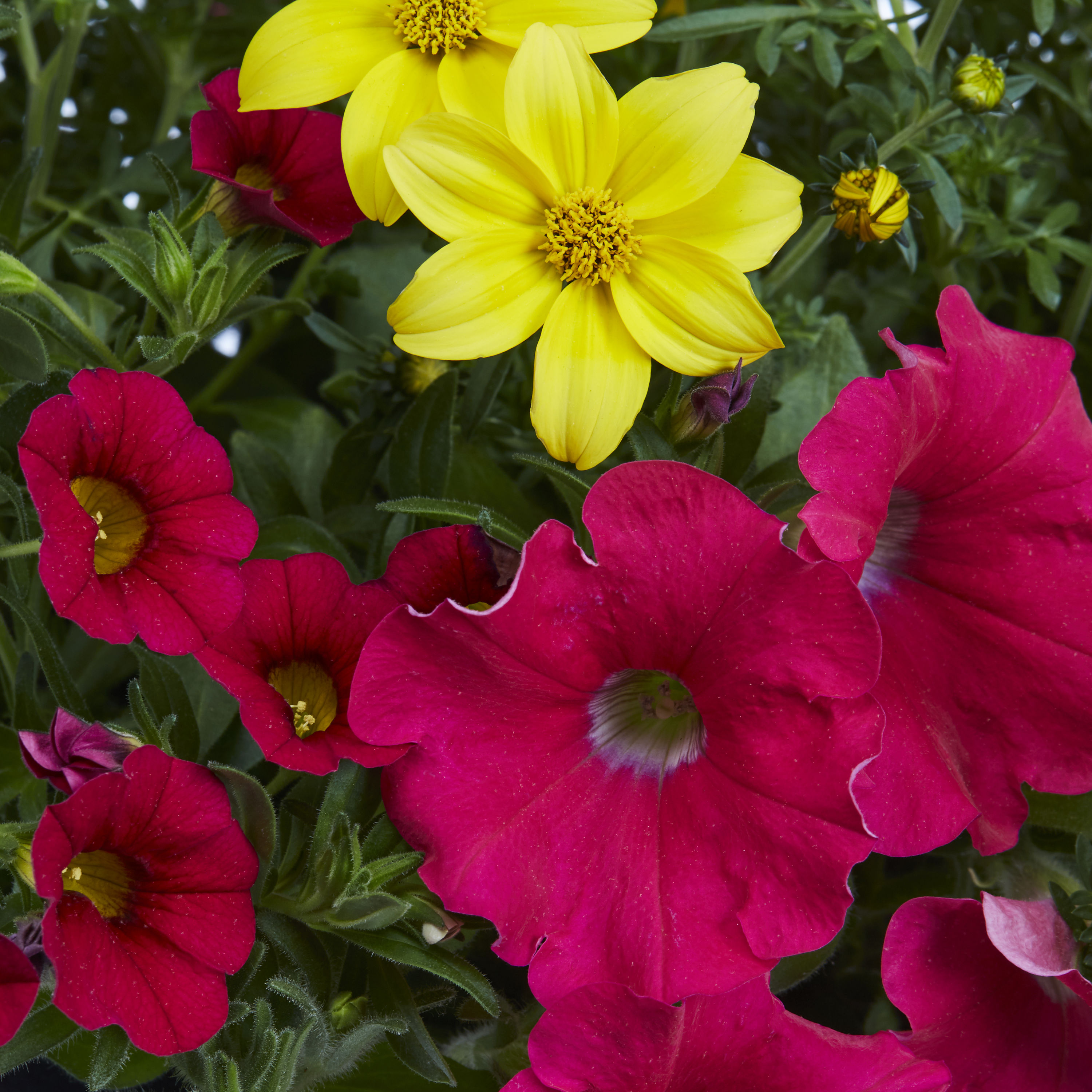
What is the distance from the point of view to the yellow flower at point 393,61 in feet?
1.72

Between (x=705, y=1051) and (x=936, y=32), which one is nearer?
(x=705, y=1051)

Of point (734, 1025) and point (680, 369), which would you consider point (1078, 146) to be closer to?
point (680, 369)

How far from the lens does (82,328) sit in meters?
0.53

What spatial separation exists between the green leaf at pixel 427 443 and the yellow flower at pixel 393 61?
100 millimetres

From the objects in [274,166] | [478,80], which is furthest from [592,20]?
[274,166]

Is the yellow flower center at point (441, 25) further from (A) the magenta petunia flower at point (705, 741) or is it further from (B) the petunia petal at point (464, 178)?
(A) the magenta petunia flower at point (705, 741)

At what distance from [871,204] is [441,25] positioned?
214 millimetres

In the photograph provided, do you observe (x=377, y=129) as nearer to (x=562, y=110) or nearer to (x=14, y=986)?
(x=562, y=110)

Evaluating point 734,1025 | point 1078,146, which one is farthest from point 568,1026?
point 1078,146

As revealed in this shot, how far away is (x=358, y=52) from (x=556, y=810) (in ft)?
1.16

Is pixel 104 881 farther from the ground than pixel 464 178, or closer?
closer

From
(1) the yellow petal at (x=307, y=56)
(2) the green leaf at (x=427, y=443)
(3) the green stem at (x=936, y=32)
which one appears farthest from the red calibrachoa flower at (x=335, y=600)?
(3) the green stem at (x=936, y=32)

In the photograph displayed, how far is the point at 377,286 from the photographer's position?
32.2 inches

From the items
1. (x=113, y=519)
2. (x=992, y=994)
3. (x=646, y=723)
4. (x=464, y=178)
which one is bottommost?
(x=992, y=994)
